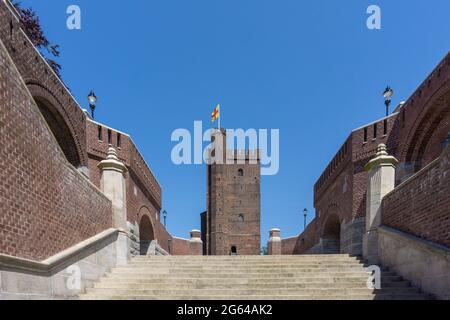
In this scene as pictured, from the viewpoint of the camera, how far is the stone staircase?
5117 millimetres

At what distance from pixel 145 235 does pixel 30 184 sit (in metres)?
12.9

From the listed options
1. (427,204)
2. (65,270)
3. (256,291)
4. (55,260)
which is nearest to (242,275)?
(256,291)

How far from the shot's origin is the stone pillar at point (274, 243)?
2470cm

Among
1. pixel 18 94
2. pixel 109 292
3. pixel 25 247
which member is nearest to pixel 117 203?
pixel 109 292

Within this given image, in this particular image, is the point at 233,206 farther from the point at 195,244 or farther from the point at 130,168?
the point at 130,168

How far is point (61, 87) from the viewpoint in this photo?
968 centimetres

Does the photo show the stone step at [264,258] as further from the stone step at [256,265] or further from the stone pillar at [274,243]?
the stone pillar at [274,243]

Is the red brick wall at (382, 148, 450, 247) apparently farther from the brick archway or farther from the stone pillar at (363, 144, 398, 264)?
the brick archway

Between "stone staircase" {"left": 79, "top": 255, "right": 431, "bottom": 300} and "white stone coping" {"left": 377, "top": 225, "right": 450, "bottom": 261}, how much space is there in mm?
908

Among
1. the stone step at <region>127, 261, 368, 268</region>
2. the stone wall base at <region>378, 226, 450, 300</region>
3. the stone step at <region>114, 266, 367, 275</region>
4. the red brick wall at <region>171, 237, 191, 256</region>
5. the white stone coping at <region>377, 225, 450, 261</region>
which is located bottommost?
the red brick wall at <region>171, 237, 191, 256</region>

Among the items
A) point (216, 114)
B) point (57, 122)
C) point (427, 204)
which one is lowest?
point (427, 204)

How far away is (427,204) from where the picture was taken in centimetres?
532

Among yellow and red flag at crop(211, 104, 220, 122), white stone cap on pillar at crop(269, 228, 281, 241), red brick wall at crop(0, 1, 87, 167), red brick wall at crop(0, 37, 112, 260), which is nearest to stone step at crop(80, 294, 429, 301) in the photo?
red brick wall at crop(0, 37, 112, 260)

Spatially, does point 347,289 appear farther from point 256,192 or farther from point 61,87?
point 256,192
